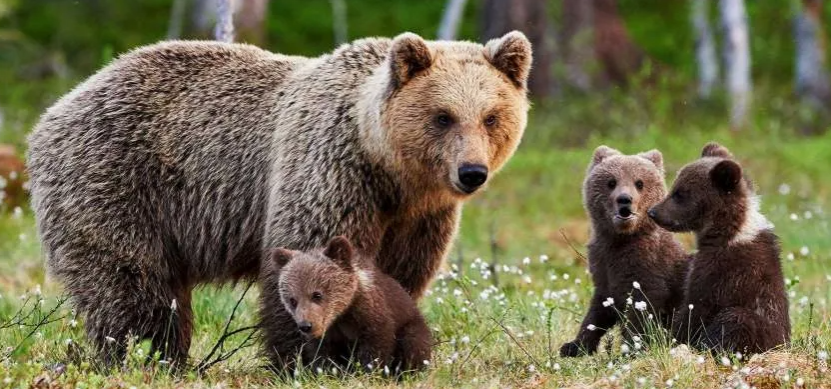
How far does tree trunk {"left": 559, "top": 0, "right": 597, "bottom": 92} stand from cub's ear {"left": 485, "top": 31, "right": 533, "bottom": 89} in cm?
1629

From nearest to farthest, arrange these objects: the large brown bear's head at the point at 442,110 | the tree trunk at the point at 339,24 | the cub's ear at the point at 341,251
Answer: the cub's ear at the point at 341,251 → the large brown bear's head at the point at 442,110 → the tree trunk at the point at 339,24

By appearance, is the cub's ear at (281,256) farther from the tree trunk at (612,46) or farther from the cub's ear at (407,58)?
the tree trunk at (612,46)

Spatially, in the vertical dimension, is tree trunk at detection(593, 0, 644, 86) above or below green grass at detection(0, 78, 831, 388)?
above

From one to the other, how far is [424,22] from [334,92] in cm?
2297

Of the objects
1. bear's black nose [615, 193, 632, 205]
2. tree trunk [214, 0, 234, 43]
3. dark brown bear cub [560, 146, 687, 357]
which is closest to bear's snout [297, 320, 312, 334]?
dark brown bear cub [560, 146, 687, 357]

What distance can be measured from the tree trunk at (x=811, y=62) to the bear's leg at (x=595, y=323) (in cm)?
1591

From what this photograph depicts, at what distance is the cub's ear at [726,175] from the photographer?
21.2ft

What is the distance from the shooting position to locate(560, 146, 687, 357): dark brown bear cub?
6.89 metres

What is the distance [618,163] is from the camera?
23.1 ft

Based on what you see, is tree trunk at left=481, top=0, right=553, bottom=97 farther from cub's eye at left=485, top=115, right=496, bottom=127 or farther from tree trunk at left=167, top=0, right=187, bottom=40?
cub's eye at left=485, top=115, right=496, bottom=127

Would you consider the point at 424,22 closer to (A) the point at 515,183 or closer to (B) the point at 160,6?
(B) the point at 160,6

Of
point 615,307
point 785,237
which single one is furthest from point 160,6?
point 615,307

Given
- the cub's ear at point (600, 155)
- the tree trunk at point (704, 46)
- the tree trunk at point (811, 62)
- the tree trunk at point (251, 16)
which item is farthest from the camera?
the tree trunk at point (704, 46)

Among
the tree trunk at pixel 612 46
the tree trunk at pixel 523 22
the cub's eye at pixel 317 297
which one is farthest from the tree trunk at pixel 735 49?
the cub's eye at pixel 317 297
